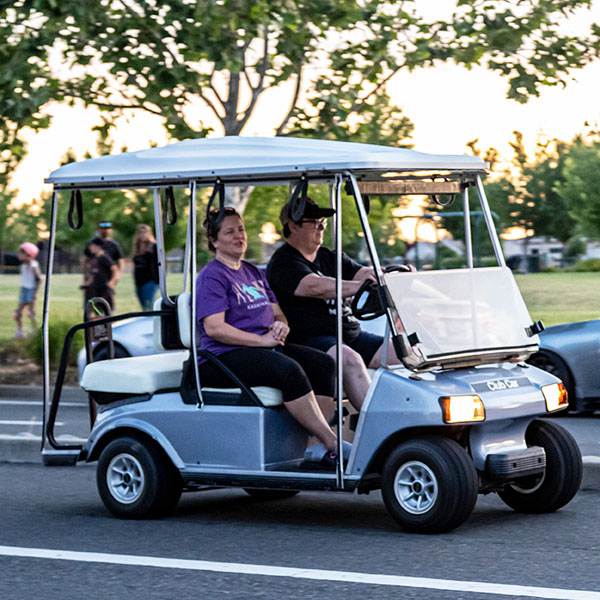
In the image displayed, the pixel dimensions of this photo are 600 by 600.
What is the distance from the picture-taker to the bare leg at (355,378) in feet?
26.8

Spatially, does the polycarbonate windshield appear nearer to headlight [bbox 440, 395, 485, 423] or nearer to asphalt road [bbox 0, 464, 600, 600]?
headlight [bbox 440, 395, 485, 423]

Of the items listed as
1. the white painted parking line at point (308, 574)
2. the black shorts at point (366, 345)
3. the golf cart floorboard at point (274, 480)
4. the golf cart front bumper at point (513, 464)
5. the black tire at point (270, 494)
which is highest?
the black shorts at point (366, 345)

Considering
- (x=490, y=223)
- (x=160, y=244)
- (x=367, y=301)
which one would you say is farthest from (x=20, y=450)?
(x=490, y=223)

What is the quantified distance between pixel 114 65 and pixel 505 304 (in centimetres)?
1027

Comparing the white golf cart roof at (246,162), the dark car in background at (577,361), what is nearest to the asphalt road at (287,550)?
the white golf cart roof at (246,162)

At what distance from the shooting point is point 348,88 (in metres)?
19.2

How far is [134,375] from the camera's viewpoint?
8.80 meters

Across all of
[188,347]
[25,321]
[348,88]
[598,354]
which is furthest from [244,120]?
[188,347]

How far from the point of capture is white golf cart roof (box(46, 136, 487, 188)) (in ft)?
26.2

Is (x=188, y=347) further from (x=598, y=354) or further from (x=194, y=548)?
(x=598, y=354)

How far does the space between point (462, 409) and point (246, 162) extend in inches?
66.8

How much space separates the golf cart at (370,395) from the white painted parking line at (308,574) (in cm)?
104

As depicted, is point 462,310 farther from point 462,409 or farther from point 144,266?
point 144,266

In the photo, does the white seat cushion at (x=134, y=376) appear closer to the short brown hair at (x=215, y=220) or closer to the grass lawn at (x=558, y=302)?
the short brown hair at (x=215, y=220)
